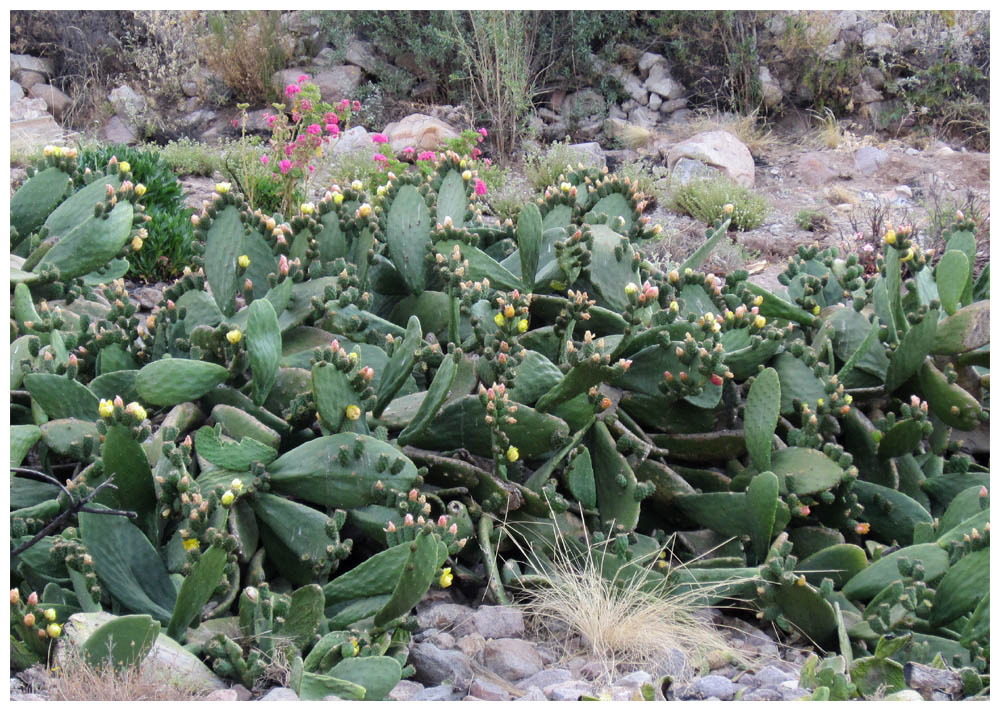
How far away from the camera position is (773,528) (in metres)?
2.46

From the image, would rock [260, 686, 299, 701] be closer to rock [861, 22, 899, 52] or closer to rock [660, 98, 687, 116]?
rock [660, 98, 687, 116]

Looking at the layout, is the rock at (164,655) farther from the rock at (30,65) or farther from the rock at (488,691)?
the rock at (30,65)

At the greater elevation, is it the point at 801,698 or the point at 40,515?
the point at 40,515

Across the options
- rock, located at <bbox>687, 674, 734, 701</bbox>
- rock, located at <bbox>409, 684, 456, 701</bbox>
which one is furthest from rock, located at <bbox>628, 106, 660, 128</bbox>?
rock, located at <bbox>409, 684, 456, 701</bbox>

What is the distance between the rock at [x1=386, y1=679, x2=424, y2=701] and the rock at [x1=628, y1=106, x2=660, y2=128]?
8.50 metres

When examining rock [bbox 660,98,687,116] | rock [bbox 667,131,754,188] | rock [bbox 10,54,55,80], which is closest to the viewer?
rock [bbox 667,131,754,188]

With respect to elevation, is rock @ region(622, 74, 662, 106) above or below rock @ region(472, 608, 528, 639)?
above

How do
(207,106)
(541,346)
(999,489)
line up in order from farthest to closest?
(207,106)
(541,346)
(999,489)

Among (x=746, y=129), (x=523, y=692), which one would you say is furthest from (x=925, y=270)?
(x=746, y=129)

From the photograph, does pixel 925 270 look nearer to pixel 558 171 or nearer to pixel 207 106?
pixel 558 171

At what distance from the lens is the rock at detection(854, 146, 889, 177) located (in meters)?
8.66

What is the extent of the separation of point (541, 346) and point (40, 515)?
4.47ft

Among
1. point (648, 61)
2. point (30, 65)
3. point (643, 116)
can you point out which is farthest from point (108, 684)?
point (30, 65)

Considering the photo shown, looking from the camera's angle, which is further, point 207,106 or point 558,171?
point 207,106
